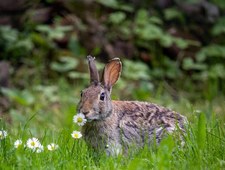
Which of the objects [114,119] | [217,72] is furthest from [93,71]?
[217,72]

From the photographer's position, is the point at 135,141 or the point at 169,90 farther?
the point at 169,90

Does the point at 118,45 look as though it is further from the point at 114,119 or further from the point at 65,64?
the point at 114,119

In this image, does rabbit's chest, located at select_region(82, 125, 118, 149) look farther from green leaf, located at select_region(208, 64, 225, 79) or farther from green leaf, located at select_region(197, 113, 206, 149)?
green leaf, located at select_region(208, 64, 225, 79)

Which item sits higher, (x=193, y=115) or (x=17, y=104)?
(x=17, y=104)

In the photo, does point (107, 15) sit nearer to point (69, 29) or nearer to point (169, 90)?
point (69, 29)

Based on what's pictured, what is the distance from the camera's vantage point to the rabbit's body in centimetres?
525

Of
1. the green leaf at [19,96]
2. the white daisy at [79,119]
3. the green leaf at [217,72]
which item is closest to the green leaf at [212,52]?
the green leaf at [217,72]

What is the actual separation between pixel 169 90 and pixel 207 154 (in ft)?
19.6

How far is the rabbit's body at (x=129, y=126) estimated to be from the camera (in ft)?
17.2

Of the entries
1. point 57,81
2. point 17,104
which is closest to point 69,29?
point 57,81

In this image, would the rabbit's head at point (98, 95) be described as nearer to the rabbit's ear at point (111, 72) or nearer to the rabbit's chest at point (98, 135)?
the rabbit's ear at point (111, 72)

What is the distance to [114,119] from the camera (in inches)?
213

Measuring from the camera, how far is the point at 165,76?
11031mm

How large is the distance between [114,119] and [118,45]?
5.85 metres
